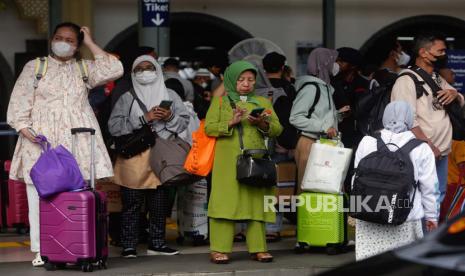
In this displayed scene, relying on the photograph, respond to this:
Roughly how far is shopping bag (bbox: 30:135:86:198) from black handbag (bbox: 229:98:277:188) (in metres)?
1.30

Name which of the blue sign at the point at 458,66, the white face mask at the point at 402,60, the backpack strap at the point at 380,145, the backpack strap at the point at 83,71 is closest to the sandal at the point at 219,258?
the backpack strap at the point at 83,71

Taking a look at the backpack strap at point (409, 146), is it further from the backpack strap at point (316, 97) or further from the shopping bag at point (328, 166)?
the backpack strap at point (316, 97)

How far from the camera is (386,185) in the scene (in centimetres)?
784

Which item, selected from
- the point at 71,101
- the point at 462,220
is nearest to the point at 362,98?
the point at 71,101

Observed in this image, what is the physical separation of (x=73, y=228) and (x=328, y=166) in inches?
92.8

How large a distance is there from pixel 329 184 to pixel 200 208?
1.53 meters

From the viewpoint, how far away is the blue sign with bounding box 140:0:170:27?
11.9 m

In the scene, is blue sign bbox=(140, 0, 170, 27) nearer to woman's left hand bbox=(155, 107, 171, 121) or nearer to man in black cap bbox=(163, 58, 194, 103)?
man in black cap bbox=(163, 58, 194, 103)

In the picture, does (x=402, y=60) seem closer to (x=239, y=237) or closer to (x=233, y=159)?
(x=239, y=237)

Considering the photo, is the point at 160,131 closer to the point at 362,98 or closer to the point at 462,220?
the point at 362,98

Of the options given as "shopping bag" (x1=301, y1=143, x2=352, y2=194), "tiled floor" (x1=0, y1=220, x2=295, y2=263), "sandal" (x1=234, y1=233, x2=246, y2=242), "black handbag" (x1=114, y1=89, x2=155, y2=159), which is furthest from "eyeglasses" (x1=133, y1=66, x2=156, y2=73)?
"sandal" (x1=234, y1=233, x2=246, y2=242)

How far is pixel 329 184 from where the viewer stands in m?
9.76

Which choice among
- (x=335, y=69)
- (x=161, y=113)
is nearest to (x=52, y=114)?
(x=161, y=113)

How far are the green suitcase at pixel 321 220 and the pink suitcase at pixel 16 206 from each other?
3.34 meters
